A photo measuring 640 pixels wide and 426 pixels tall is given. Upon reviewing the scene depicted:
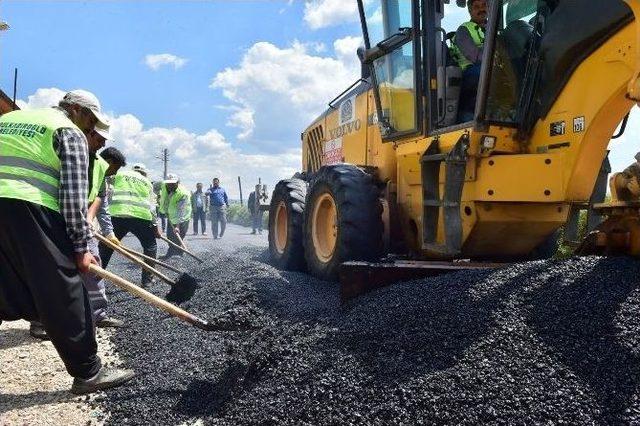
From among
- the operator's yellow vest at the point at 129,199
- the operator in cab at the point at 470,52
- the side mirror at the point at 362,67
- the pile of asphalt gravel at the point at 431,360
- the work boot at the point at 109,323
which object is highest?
the side mirror at the point at 362,67

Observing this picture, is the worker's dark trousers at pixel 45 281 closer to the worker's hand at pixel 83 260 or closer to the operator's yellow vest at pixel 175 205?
the worker's hand at pixel 83 260

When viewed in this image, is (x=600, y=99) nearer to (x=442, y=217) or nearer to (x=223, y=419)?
(x=442, y=217)

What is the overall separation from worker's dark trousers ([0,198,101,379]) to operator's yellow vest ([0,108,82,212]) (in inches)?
2.5

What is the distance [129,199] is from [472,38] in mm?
4619

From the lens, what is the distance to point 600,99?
3.18 meters

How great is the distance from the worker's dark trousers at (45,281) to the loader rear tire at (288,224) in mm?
3206

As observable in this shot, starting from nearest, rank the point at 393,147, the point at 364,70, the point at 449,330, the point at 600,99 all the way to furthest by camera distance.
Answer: the point at 449,330, the point at 600,99, the point at 393,147, the point at 364,70

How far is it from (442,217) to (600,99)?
1.32m

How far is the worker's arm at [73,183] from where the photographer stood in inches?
112

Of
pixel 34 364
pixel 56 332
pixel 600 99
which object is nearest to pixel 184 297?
pixel 34 364

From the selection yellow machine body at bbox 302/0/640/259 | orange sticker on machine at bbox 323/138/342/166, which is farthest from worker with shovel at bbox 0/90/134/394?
orange sticker on machine at bbox 323/138/342/166

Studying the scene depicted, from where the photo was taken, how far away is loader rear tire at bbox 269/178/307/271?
19.7ft

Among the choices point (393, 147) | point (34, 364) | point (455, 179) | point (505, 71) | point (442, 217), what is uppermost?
point (505, 71)

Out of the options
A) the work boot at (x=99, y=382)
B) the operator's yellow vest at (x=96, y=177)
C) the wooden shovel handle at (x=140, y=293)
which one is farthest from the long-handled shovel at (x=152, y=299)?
the operator's yellow vest at (x=96, y=177)
